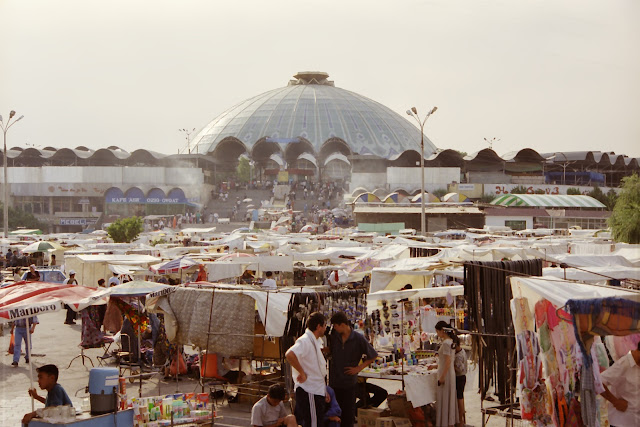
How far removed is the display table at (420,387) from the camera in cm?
811

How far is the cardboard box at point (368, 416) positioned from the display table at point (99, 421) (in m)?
2.02

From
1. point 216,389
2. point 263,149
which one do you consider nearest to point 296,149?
point 263,149

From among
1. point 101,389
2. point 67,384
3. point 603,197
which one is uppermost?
point 603,197

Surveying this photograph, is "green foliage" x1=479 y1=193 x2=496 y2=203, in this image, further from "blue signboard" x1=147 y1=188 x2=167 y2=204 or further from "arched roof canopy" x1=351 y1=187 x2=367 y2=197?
"blue signboard" x1=147 y1=188 x2=167 y2=204

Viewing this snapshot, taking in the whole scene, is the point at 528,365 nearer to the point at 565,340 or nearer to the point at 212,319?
the point at 565,340

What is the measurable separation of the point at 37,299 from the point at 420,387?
3912 millimetres

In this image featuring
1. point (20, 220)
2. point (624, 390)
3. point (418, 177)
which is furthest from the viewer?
point (418, 177)

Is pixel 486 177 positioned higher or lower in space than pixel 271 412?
higher

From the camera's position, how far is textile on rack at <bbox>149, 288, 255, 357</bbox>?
907 cm

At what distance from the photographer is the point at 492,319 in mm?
8406

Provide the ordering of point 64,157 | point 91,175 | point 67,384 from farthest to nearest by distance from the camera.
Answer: point 64,157 → point 91,175 → point 67,384

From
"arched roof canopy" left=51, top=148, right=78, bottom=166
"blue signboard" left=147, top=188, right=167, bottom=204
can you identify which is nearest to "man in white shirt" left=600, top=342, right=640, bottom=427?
"blue signboard" left=147, top=188, right=167, bottom=204

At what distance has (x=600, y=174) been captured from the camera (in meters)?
73.9

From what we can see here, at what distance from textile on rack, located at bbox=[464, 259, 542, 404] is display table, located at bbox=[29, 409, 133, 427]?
310 centimetres
